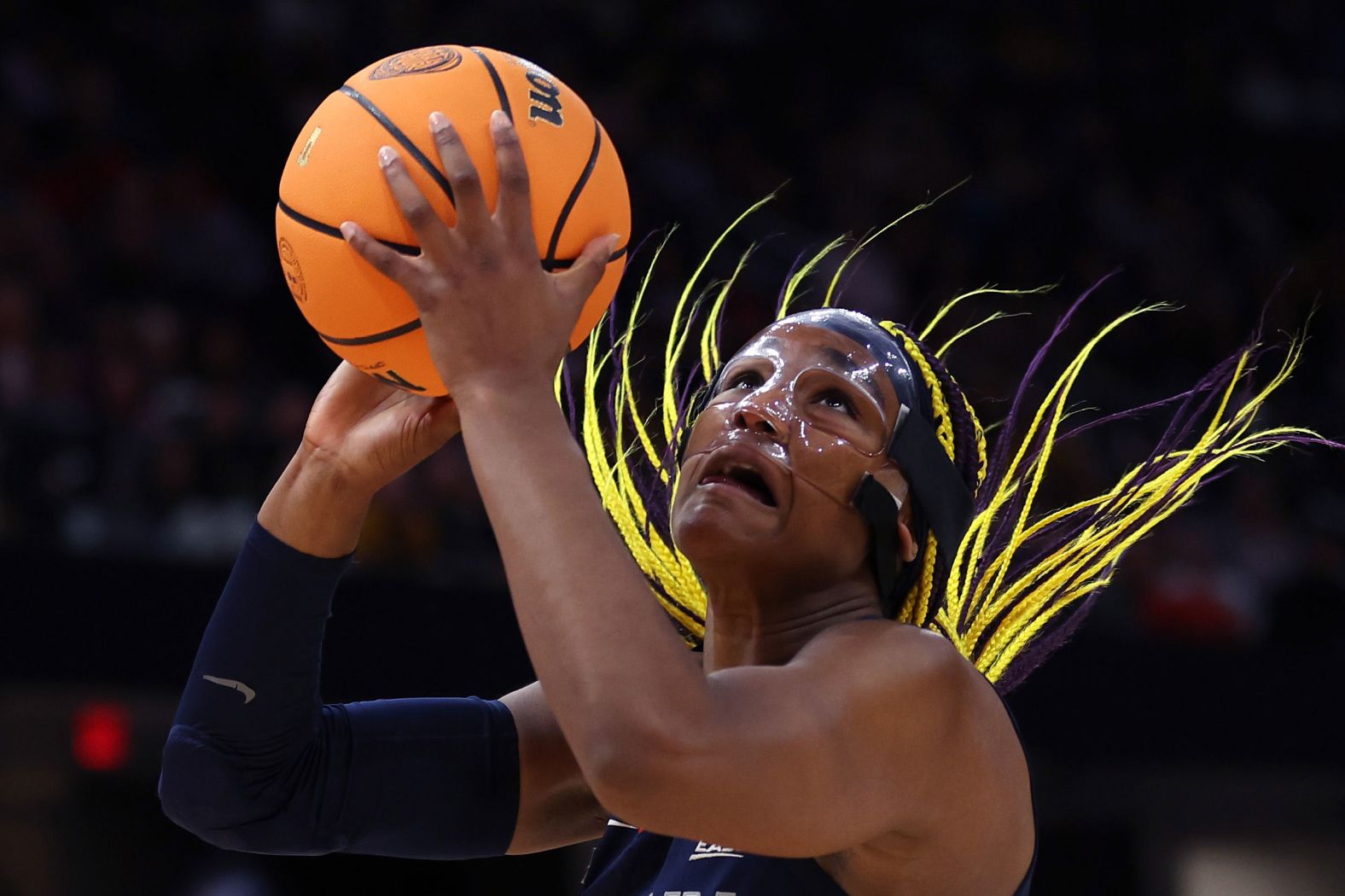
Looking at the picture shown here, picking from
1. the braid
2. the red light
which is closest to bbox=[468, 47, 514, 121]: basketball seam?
the braid

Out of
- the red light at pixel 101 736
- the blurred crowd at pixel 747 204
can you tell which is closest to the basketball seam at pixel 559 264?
the blurred crowd at pixel 747 204

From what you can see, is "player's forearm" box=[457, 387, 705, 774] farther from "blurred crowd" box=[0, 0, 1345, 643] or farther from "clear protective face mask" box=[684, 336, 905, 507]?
"blurred crowd" box=[0, 0, 1345, 643]

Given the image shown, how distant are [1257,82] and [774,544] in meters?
10.3

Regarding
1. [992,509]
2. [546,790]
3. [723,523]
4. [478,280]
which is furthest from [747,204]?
[478,280]

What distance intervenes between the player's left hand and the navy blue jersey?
694mm

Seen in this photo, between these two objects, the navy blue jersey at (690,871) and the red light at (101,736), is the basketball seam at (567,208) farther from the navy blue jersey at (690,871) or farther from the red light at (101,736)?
the red light at (101,736)

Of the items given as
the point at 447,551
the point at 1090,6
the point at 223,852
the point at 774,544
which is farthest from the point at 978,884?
the point at 1090,6

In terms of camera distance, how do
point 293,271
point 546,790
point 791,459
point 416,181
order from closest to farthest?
point 416,181 → point 293,271 → point 791,459 → point 546,790

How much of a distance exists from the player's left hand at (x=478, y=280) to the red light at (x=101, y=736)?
4.30 meters

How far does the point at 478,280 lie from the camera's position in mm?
1896

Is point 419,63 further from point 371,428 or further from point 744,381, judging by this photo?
point 744,381

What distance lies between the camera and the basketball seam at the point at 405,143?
2025 mm

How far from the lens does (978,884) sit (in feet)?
7.39

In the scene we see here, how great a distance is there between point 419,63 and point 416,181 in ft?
0.91
